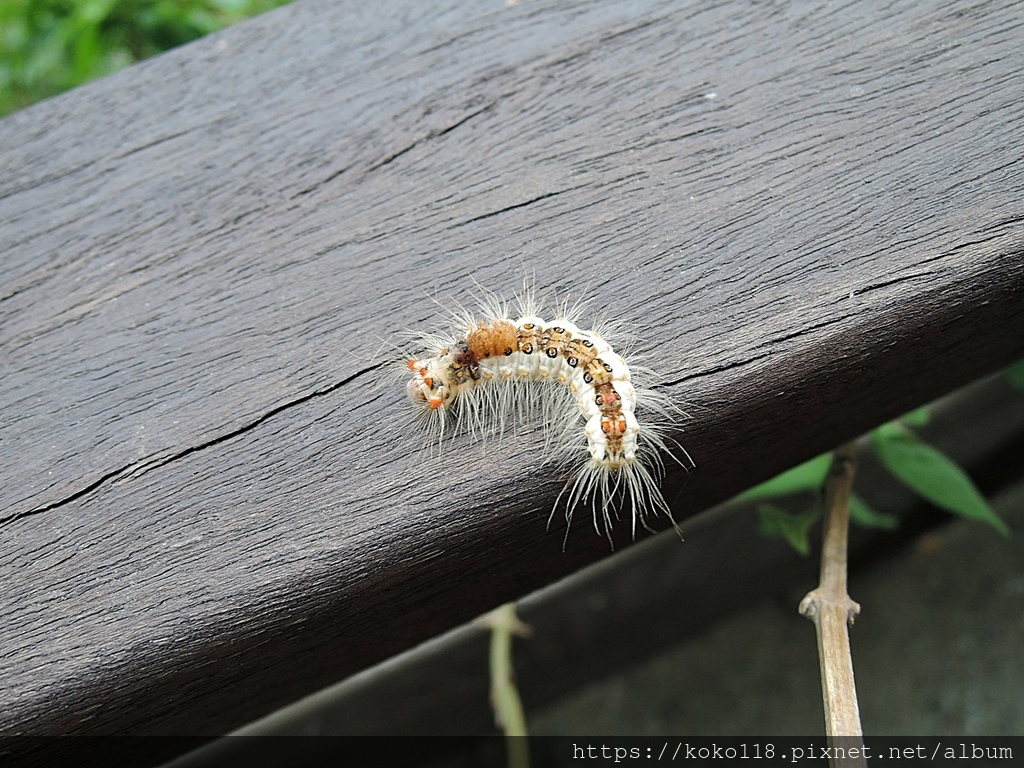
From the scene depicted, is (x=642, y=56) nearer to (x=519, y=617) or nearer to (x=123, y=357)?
(x=123, y=357)

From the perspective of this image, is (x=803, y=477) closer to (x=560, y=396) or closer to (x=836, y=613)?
(x=836, y=613)

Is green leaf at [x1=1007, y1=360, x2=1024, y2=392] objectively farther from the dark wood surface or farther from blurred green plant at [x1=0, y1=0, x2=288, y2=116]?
blurred green plant at [x1=0, y1=0, x2=288, y2=116]

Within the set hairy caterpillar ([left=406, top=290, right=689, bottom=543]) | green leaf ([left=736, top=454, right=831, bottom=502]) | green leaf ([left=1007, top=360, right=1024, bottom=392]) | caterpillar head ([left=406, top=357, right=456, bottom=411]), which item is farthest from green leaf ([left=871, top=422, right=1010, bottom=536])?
caterpillar head ([left=406, top=357, right=456, bottom=411])

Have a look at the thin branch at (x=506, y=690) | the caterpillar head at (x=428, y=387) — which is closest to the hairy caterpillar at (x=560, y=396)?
the caterpillar head at (x=428, y=387)

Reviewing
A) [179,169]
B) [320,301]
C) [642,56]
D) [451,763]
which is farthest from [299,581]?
[451,763]

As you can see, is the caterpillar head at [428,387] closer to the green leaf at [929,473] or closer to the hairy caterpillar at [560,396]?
the hairy caterpillar at [560,396]

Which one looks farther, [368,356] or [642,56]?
[642,56]

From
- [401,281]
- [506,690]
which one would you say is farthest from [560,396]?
[506,690]
